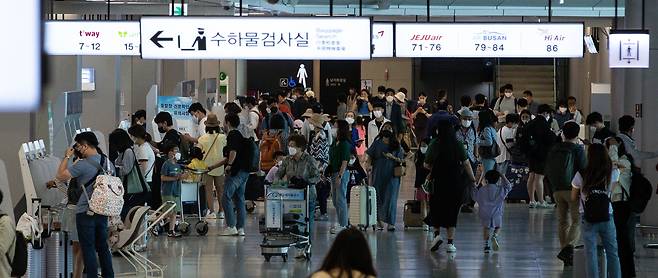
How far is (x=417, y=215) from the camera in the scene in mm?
15195

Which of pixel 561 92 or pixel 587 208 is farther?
pixel 561 92

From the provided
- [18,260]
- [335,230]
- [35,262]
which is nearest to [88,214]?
[35,262]

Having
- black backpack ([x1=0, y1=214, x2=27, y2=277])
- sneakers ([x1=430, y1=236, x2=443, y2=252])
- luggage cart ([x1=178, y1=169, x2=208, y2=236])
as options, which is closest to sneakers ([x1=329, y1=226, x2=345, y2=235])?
luggage cart ([x1=178, y1=169, x2=208, y2=236])

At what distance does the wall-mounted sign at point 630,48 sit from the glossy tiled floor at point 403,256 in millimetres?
2301

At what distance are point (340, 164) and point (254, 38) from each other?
209 cm

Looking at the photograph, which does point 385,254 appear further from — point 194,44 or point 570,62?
point 570,62

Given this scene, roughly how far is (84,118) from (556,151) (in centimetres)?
1131

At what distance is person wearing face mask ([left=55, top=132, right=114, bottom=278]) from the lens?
9.45 metres

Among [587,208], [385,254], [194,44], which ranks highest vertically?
[194,44]

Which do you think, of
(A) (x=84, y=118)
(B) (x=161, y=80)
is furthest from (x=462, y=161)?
(B) (x=161, y=80)

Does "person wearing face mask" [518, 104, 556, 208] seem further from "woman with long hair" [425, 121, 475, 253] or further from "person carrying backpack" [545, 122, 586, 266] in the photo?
"person carrying backpack" [545, 122, 586, 266]

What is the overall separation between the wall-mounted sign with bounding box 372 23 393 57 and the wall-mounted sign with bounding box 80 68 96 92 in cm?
820

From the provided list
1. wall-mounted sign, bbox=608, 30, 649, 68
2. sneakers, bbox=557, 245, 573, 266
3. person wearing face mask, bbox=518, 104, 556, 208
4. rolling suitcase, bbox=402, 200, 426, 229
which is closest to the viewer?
sneakers, bbox=557, 245, 573, 266

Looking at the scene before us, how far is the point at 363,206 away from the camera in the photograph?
47.9ft
